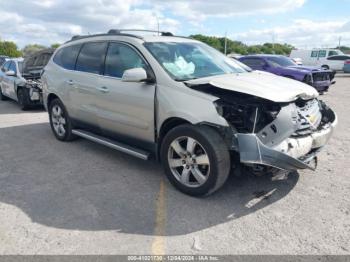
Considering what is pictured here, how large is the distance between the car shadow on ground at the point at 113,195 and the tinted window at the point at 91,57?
56.0 inches

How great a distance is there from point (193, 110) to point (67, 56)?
11.1ft

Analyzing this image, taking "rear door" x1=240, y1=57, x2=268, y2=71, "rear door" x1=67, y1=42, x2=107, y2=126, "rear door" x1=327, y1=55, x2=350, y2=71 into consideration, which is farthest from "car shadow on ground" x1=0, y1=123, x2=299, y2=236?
"rear door" x1=327, y1=55, x2=350, y2=71

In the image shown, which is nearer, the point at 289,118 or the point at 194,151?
the point at 289,118

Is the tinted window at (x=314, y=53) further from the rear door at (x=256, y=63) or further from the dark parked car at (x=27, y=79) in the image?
the dark parked car at (x=27, y=79)

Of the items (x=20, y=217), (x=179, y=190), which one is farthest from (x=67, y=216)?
(x=179, y=190)

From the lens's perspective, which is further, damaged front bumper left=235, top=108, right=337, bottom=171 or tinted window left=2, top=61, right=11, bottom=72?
tinted window left=2, top=61, right=11, bottom=72

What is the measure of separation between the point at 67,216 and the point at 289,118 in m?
2.60

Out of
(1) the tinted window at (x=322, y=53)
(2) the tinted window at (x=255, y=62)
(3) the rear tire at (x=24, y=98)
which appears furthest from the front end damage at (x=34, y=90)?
(1) the tinted window at (x=322, y=53)

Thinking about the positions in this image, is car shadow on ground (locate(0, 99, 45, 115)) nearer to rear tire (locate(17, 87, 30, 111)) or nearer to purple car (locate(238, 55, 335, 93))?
rear tire (locate(17, 87, 30, 111))

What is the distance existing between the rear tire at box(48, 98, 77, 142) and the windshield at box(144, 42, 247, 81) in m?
2.42

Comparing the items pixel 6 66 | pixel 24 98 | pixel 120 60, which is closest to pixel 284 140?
pixel 120 60

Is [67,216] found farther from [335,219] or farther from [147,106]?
[335,219]

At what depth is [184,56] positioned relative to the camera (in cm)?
461

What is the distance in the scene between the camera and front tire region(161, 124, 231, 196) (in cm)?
364
